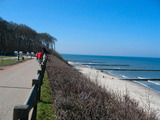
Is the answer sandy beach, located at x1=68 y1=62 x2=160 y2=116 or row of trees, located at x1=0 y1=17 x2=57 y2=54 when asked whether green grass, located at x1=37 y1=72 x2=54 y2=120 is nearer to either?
sandy beach, located at x1=68 y1=62 x2=160 y2=116

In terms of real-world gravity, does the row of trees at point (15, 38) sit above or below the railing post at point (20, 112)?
above

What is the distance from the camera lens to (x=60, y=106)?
3.51 meters

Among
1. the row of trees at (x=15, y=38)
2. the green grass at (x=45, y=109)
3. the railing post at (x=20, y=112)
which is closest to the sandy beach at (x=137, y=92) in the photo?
the green grass at (x=45, y=109)

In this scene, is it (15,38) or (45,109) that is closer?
(45,109)

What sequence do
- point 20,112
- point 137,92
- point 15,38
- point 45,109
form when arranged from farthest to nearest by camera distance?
1. point 15,38
2. point 137,92
3. point 45,109
4. point 20,112

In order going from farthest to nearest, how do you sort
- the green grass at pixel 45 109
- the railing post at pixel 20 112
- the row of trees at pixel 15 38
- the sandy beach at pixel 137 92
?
1. the row of trees at pixel 15 38
2. the sandy beach at pixel 137 92
3. the green grass at pixel 45 109
4. the railing post at pixel 20 112

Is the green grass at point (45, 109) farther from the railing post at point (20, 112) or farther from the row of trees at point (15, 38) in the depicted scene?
the row of trees at point (15, 38)

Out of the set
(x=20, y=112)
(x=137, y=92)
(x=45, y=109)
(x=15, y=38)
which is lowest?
(x=137, y=92)

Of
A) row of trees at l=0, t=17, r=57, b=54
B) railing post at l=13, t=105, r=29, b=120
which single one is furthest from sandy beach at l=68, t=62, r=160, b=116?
row of trees at l=0, t=17, r=57, b=54

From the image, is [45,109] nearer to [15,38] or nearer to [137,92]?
[137,92]

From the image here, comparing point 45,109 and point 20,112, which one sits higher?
point 20,112

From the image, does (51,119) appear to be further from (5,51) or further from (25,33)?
(25,33)

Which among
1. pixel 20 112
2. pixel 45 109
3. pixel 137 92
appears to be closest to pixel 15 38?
pixel 137 92

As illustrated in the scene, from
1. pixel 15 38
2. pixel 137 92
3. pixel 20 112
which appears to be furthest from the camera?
pixel 15 38
